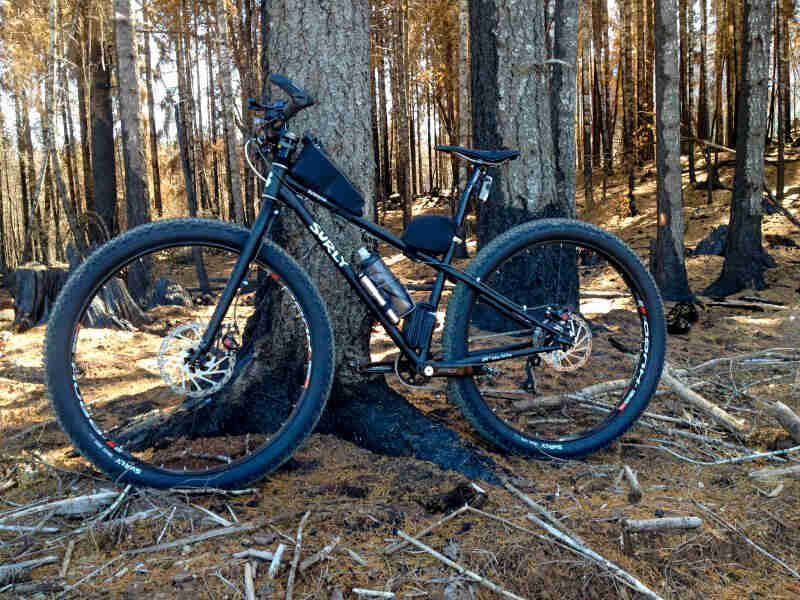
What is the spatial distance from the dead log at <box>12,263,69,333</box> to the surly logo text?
5806 millimetres

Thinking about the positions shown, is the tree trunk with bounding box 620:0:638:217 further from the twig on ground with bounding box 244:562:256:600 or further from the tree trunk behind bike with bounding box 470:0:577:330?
the twig on ground with bounding box 244:562:256:600

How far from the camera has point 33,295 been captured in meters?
7.08

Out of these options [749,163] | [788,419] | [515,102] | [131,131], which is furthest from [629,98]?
[788,419]

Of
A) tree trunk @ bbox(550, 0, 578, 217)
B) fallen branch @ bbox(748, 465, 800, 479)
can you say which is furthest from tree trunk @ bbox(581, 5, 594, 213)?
fallen branch @ bbox(748, 465, 800, 479)

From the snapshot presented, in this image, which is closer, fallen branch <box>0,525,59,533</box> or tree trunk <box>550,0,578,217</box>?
fallen branch <box>0,525,59,533</box>

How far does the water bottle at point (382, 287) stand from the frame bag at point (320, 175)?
256 mm

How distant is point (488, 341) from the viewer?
13.1 ft

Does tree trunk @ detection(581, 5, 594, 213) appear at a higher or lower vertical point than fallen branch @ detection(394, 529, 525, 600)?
higher

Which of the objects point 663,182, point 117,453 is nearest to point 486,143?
point 117,453

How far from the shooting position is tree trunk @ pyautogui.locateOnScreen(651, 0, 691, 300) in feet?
25.0

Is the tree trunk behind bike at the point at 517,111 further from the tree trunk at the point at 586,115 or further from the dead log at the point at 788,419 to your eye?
the tree trunk at the point at 586,115

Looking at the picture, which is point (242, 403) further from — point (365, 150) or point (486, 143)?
point (486, 143)

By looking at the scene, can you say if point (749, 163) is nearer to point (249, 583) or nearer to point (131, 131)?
point (249, 583)

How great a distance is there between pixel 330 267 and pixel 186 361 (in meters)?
0.86
